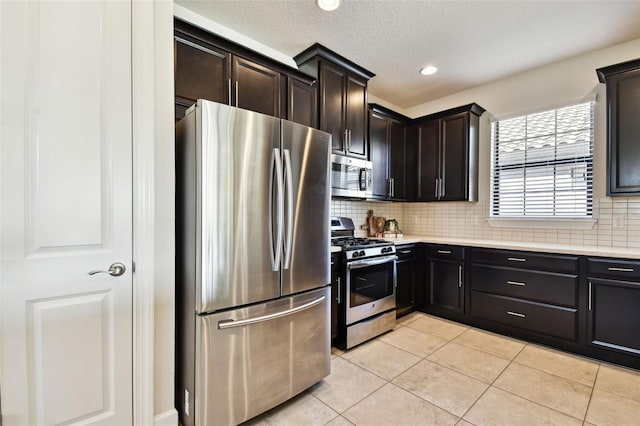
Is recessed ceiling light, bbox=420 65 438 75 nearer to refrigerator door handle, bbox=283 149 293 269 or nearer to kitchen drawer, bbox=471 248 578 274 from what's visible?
kitchen drawer, bbox=471 248 578 274

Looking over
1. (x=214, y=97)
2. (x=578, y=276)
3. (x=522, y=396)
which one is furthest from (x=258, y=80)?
(x=578, y=276)

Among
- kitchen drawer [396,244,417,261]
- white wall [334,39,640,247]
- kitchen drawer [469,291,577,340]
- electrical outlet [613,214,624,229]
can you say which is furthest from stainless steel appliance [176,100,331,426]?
electrical outlet [613,214,624,229]

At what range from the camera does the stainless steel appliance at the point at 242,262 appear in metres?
1.51

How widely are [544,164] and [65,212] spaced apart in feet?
13.6

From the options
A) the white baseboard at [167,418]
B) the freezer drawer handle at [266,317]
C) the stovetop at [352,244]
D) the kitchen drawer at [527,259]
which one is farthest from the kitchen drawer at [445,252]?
the white baseboard at [167,418]

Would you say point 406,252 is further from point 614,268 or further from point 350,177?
point 614,268

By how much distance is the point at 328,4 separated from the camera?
2129mm

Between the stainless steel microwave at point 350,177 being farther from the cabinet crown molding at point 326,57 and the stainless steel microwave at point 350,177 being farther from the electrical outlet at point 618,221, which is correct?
the electrical outlet at point 618,221

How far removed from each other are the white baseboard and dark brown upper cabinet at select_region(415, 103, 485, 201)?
133 inches

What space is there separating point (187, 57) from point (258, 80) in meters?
0.54

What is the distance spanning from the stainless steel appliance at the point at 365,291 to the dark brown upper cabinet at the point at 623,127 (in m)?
2.06

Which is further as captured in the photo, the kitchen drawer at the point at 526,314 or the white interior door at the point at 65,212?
the kitchen drawer at the point at 526,314

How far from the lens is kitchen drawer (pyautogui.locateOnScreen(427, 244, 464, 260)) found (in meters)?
3.21

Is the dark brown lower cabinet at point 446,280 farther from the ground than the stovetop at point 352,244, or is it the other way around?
the stovetop at point 352,244
